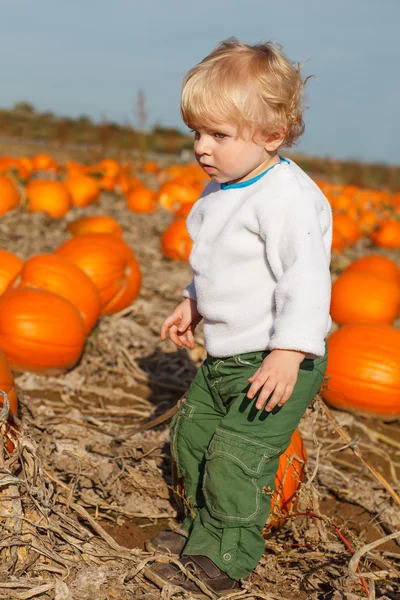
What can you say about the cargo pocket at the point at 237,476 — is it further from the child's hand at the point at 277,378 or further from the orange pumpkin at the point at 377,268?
the orange pumpkin at the point at 377,268

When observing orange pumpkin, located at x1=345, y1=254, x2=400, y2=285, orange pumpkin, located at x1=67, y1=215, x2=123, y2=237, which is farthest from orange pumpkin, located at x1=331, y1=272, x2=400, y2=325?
orange pumpkin, located at x1=67, y1=215, x2=123, y2=237

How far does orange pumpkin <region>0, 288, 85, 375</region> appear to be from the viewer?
176 inches

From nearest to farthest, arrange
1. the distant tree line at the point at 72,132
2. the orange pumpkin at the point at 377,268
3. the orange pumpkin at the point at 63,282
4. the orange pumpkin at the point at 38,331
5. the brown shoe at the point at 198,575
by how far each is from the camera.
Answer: the brown shoe at the point at 198,575, the orange pumpkin at the point at 38,331, the orange pumpkin at the point at 63,282, the orange pumpkin at the point at 377,268, the distant tree line at the point at 72,132

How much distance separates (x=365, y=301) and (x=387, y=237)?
577 cm

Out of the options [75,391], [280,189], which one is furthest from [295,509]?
[75,391]

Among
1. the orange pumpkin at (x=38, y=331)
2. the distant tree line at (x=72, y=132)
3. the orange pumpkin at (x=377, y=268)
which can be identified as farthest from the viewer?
the distant tree line at (x=72, y=132)

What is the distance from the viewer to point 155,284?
7.10 metres

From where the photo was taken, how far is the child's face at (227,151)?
2.76 m

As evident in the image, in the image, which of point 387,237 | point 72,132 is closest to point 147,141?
point 72,132

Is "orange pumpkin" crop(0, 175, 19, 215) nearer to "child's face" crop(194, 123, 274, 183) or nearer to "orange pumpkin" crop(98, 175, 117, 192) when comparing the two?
"orange pumpkin" crop(98, 175, 117, 192)

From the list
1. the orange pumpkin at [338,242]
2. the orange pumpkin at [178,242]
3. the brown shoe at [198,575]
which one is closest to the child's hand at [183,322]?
the brown shoe at [198,575]

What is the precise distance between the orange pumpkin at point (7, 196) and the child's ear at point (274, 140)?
650 cm

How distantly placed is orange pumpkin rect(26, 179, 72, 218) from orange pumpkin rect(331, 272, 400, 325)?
13.9ft

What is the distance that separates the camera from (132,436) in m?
3.82
